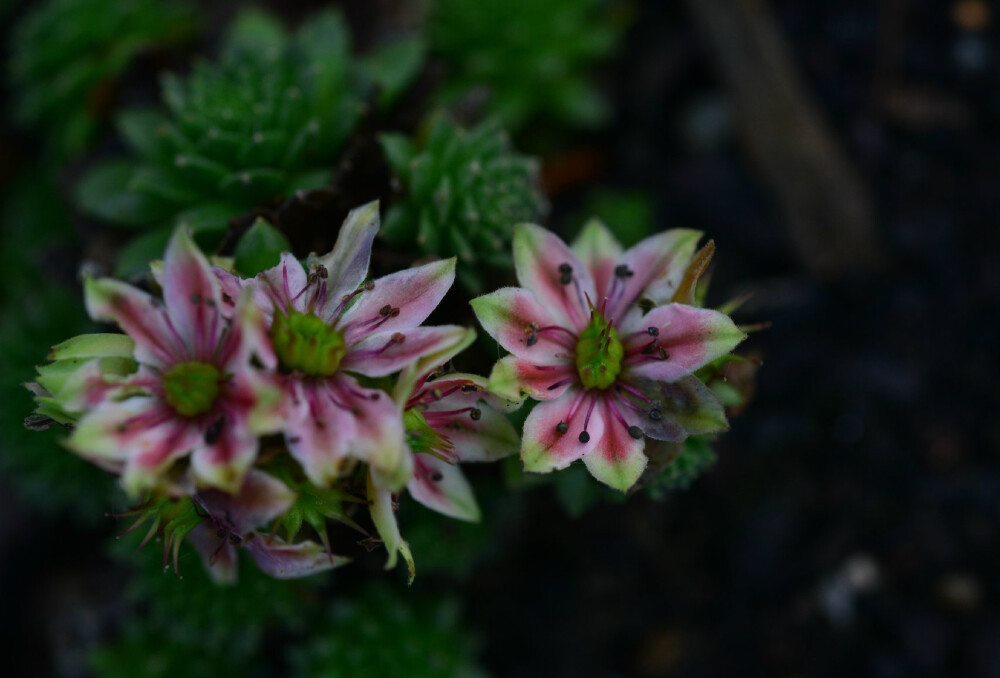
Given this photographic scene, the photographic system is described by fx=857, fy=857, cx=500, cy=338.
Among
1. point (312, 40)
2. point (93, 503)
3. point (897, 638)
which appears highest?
point (312, 40)

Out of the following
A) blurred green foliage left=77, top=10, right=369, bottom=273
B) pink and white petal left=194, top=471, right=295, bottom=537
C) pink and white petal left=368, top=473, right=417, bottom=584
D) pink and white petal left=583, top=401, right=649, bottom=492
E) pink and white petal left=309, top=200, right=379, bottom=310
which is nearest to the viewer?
pink and white petal left=194, top=471, right=295, bottom=537

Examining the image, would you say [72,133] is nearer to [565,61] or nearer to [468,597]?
[565,61]


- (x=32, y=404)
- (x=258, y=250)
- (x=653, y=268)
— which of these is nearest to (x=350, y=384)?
(x=258, y=250)

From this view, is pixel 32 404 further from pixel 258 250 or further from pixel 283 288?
pixel 283 288

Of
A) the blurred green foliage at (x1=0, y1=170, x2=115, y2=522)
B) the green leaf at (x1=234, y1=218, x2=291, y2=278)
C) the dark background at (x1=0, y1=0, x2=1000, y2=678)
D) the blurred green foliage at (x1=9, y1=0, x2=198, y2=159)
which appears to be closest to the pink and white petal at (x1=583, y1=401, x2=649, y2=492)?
the green leaf at (x1=234, y1=218, x2=291, y2=278)

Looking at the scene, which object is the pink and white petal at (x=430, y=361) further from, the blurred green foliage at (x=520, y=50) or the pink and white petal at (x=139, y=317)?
the blurred green foliage at (x=520, y=50)

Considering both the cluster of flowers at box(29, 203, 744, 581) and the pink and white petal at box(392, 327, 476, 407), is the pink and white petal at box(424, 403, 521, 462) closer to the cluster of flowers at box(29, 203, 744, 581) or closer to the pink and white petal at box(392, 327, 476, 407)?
the cluster of flowers at box(29, 203, 744, 581)

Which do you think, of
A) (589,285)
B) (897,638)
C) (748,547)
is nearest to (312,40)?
(589,285)
